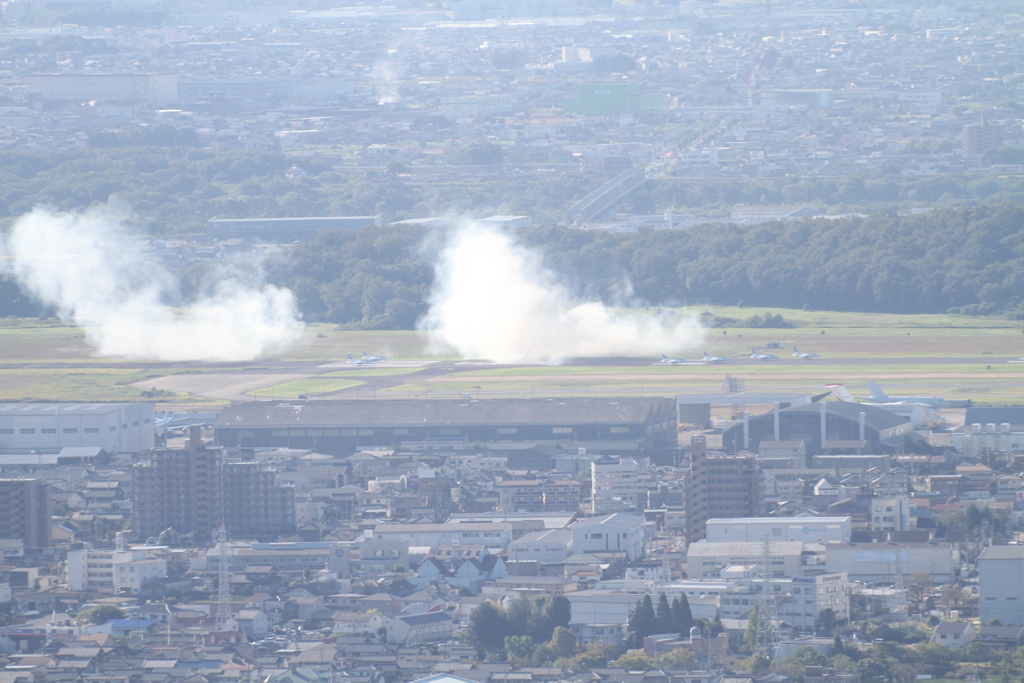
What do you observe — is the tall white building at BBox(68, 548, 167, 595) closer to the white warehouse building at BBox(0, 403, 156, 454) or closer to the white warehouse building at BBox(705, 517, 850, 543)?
the white warehouse building at BBox(705, 517, 850, 543)

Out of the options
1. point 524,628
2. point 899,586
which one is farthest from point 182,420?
point 899,586

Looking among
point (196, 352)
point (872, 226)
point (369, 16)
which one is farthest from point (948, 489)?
point (369, 16)

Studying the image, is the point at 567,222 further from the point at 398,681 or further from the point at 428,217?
the point at 398,681

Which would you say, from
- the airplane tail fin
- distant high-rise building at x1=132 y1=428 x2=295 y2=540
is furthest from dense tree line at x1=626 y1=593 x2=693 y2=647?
the airplane tail fin

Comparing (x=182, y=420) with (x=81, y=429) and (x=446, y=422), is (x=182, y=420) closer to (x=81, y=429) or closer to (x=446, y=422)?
(x=81, y=429)

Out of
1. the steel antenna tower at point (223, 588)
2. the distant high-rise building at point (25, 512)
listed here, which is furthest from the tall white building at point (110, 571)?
the distant high-rise building at point (25, 512)

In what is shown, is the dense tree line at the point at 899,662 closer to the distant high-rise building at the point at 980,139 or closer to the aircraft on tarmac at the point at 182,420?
the aircraft on tarmac at the point at 182,420
